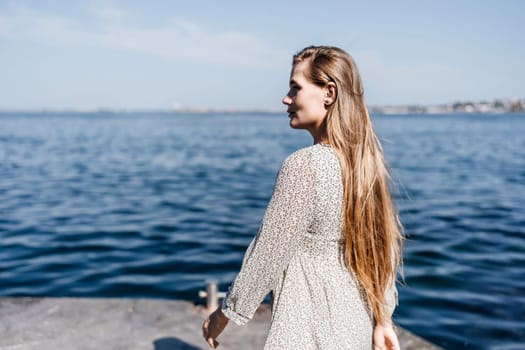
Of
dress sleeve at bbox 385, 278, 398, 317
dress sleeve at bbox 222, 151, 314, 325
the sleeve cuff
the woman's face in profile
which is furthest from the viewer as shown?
dress sleeve at bbox 385, 278, 398, 317

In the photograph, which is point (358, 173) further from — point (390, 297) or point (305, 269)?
point (390, 297)

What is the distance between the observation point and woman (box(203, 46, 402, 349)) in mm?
1727

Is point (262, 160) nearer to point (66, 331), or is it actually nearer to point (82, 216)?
point (82, 216)

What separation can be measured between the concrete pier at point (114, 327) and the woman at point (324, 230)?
2.18 m

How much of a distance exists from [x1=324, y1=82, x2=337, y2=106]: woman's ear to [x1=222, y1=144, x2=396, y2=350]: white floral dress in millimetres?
237

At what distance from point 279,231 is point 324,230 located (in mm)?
222

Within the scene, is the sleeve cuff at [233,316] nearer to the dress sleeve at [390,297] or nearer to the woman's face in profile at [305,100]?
the dress sleeve at [390,297]

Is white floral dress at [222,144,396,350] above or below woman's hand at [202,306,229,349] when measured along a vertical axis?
above

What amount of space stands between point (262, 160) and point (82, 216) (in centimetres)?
1756

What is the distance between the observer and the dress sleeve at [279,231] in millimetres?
1692

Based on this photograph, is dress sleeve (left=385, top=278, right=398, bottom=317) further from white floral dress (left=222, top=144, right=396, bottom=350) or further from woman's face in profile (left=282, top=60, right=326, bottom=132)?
woman's face in profile (left=282, top=60, right=326, bottom=132)

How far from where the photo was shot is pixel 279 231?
1.72 meters

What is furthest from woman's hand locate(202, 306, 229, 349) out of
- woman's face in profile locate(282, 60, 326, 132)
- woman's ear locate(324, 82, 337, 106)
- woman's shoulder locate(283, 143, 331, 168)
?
woman's ear locate(324, 82, 337, 106)

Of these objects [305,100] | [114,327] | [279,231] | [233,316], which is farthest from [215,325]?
[114,327]
